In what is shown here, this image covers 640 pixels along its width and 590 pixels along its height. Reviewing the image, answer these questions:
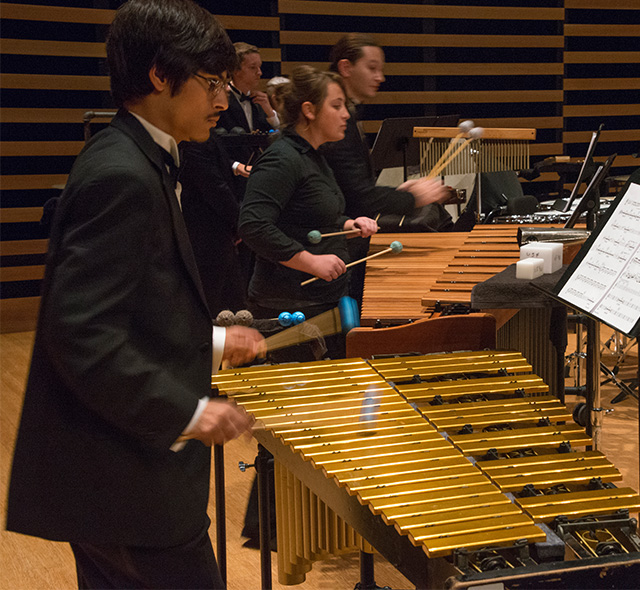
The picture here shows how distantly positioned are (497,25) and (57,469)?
7882mm

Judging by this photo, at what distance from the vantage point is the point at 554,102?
844cm

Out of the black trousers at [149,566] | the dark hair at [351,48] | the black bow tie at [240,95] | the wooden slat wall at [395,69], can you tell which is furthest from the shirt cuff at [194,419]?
the wooden slat wall at [395,69]

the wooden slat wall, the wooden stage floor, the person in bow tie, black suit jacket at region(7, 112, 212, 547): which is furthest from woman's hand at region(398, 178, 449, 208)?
the wooden slat wall

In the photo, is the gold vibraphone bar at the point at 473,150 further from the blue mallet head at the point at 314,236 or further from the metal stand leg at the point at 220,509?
the metal stand leg at the point at 220,509

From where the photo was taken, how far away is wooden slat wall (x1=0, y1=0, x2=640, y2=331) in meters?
6.42

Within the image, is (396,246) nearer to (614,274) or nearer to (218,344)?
(614,274)

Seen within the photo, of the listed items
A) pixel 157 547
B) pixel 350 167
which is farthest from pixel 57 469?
pixel 350 167

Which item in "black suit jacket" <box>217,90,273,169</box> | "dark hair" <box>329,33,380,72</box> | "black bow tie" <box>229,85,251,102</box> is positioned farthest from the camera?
"black bow tie" <box>229,85,251,102</box>

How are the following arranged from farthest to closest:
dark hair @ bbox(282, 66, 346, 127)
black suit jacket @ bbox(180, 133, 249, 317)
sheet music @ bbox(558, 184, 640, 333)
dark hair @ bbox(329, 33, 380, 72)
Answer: black suit jacket @ bbox(180, 133, 249, 317) < dark hair @ bbox(329, 33, 380, 72) < dark hair @ bbox(282, 66, 346, 127) < sheet music @ bbox(558, 184, 640, 333)

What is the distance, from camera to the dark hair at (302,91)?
2912mm

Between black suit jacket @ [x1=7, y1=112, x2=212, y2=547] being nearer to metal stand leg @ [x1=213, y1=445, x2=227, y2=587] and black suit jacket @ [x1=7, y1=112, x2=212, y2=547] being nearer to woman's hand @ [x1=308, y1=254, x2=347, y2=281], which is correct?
metal stand leg @ [x1=213, y1=445, x2=227, y2=587]

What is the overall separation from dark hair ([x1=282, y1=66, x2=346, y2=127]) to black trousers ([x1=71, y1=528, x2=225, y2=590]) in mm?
1834

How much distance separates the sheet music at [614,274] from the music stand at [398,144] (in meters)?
2.91

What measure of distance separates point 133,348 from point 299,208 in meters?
1.74
